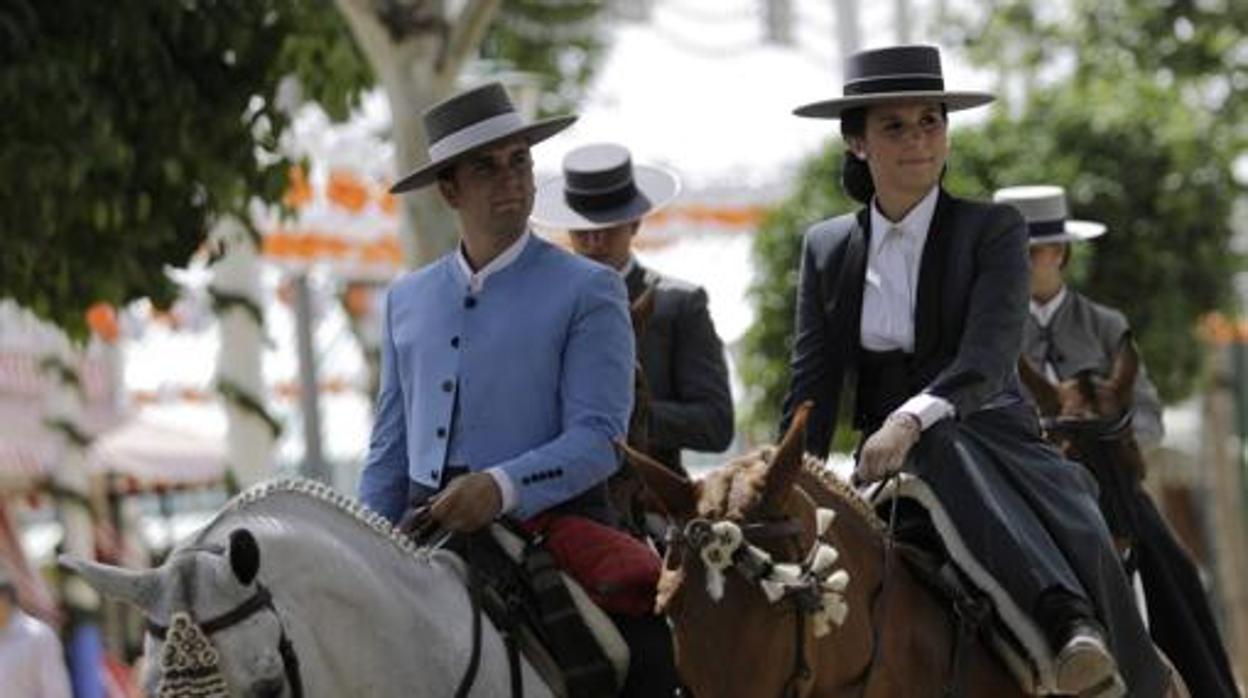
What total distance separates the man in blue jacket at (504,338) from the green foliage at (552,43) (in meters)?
15.7

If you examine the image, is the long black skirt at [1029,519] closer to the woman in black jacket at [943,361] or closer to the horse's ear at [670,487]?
the woman in black jacket at [943,361]

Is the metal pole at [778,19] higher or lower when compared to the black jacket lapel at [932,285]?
lower

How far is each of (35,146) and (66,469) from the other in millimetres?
12800

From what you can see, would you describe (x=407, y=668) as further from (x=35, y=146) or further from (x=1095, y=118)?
(x=1095, y=118)

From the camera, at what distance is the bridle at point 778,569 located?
20.9 feet

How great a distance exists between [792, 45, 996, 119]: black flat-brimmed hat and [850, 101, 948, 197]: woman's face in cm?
5

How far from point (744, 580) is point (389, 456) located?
1.37 metres

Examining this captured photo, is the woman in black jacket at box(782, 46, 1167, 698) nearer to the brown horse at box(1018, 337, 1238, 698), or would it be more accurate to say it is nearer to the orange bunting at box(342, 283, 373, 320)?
the brown horse at box(1018, 337, 1238, 698)

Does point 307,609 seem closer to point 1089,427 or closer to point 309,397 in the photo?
point 1089,427

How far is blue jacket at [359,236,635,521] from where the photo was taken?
7031 mm

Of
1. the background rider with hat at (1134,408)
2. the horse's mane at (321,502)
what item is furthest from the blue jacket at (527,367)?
the background rider with hat at (1134,408)

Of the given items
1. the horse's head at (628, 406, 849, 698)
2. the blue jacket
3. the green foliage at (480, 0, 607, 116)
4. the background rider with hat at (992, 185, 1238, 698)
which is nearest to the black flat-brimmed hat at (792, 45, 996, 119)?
the blue jacket

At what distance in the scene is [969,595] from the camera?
729cm

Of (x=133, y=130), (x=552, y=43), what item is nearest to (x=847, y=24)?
(x=552, y=43)
